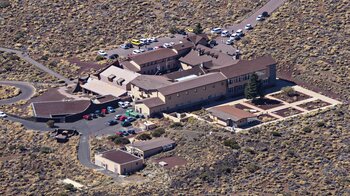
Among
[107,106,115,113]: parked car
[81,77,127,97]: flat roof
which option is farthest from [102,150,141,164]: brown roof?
[81,77,127,97]: flat roof

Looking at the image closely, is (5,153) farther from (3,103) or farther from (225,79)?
(225,79)

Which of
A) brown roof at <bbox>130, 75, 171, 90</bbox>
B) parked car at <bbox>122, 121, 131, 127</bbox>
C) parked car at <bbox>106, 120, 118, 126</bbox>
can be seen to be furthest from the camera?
brown roof at <bbox>130, 75, 171, 90</bbox>

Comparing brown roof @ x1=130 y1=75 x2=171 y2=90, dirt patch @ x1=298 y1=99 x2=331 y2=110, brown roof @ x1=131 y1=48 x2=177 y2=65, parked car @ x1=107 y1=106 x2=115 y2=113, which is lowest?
parked car @ x1=107 y1=106 x2=115 y2=113

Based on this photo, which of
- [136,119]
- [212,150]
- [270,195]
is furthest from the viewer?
[136,119]

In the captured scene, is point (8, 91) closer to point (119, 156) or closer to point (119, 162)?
point (119, 156)

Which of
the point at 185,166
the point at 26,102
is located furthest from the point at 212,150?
the point at 26,102

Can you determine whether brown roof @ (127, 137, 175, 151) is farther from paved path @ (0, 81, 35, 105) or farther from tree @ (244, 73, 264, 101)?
paved path @ (0, 81, 35, 105)
